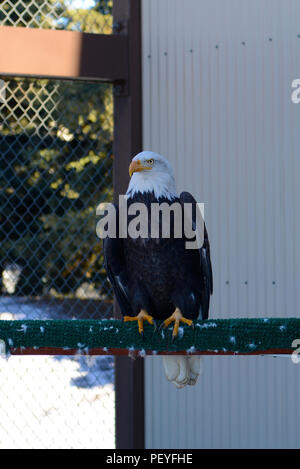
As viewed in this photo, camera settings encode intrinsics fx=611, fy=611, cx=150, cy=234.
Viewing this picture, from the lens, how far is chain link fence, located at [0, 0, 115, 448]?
150 inches

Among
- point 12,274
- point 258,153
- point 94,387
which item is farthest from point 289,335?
point 12,274

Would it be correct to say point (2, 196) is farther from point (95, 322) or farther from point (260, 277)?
point (95, 322)

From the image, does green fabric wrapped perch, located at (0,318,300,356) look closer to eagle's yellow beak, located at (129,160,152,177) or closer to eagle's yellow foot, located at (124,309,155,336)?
eagle's yellow foot, located at (124,309,155,336)

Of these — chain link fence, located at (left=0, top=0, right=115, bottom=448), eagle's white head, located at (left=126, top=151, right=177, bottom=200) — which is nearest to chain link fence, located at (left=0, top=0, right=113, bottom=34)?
chain link fence, located at (left=0, top=0, right=115, bottom=448)

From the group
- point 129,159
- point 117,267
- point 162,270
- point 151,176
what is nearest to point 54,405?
point 129,159

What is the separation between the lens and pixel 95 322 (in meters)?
1.93

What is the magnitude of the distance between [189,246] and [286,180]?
3.26ft

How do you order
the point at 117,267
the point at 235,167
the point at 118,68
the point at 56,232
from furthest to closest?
the point at 56,232 < the point at 235,167 < the point at 118,68 < the point at 117,267

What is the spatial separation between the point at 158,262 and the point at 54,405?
2395 millimetres

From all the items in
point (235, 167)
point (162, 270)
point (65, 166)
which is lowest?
point (162, 270)

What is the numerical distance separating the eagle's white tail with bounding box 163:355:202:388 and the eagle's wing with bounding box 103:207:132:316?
418mm

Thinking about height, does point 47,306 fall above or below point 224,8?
below

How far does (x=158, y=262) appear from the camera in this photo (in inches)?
90.3

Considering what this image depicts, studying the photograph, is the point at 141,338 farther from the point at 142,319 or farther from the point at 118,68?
the point at 118,68
